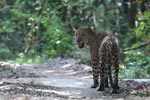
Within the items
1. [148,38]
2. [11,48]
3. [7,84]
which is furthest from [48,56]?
[7,84]

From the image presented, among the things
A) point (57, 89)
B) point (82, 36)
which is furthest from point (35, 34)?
point (57, 89)

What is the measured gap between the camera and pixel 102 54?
8.52 meters

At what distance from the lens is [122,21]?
26188mm

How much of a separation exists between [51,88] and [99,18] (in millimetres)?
14302

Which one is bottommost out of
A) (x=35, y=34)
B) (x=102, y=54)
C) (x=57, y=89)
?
(x=35, y=34)

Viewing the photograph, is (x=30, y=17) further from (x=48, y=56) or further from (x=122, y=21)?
(x=122, y=21)

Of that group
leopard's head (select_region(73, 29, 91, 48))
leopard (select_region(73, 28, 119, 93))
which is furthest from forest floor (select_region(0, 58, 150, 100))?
leopard's head (select_region(73, 29, 91, 48))

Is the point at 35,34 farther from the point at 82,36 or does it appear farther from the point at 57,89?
the point at 57,89

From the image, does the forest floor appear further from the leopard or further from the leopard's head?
the leopard's head

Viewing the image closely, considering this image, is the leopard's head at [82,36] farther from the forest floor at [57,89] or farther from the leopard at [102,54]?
the forest floor at [57,89]

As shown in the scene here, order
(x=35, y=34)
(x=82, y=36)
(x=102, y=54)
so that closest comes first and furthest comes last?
1. (x=102, y=54)
2. (x=82, y=36)
3. (x=35, y=34)

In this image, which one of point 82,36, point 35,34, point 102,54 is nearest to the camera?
point 102,54

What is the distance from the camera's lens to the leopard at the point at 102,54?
8.32m

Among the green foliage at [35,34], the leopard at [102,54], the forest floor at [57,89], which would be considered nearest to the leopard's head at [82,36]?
the leopard at [102,54]
